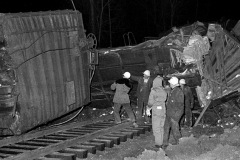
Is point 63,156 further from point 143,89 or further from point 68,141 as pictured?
point 143,89

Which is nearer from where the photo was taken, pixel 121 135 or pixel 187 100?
pixel 121 135

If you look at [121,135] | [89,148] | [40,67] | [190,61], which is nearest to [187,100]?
[190,61]

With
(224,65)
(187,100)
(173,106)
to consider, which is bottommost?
(187,100)

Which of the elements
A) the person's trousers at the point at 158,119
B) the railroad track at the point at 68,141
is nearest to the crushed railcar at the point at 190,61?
the railroad track at the point at 68,141

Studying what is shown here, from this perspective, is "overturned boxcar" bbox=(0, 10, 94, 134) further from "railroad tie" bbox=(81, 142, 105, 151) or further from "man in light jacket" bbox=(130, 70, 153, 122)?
"man in light jacket" bbox=(130, 70, 153, 122)

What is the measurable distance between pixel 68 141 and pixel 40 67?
5.67 feet

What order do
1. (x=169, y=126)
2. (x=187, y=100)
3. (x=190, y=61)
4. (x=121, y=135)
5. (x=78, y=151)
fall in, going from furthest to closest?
(x=190, y=61) < (x=187, y=100) < (x=121, y=135) < (x=169, y=126) < (x=78, y=151)

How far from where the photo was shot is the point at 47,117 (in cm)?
787

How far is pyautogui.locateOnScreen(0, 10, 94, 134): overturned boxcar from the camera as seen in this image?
6.71 m

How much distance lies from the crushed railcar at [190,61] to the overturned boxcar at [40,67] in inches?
70.2

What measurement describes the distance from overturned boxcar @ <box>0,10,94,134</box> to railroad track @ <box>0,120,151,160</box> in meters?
0.45

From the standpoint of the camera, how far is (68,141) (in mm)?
7402

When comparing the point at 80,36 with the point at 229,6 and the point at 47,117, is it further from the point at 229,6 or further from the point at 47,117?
the point at 229,6

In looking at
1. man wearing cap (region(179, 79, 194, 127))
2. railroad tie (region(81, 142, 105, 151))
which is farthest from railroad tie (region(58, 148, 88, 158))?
man wearing cap (region(179, 79, 194, 127))
